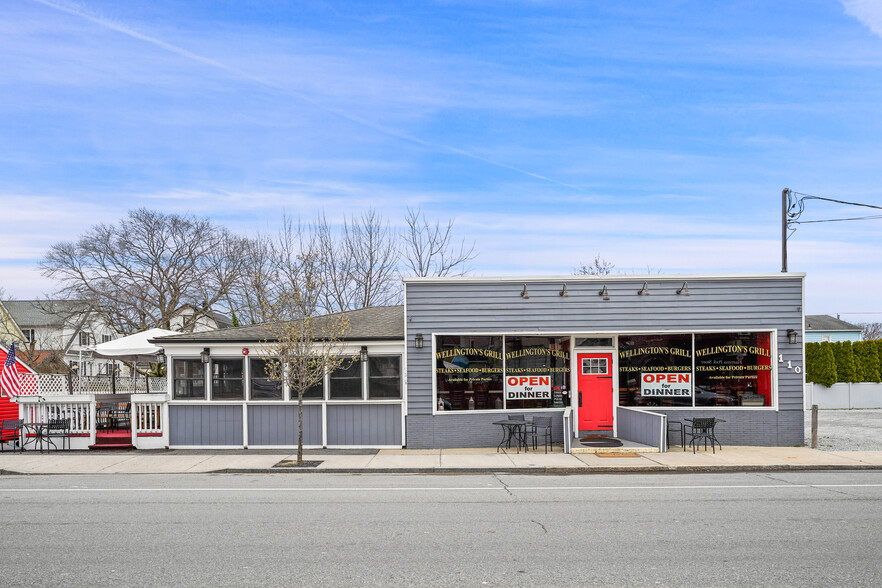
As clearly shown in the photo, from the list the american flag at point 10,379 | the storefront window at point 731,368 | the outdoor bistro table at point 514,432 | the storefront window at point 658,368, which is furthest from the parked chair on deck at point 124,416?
the storefront window at point 731,368

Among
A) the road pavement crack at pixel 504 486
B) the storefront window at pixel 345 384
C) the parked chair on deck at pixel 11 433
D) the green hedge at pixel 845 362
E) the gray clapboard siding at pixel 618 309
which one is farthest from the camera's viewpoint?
the green hedge at pixel 845 362

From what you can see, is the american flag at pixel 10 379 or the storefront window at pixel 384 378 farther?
the american flag at pixel 10 379

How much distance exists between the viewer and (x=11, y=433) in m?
16.9

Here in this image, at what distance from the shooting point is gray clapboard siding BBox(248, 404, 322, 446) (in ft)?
54.6

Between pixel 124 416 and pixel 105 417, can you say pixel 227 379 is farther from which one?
pixel 105 417

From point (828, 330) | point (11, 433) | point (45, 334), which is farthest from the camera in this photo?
point (45, 334)

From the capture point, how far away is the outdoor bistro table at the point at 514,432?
15722mm

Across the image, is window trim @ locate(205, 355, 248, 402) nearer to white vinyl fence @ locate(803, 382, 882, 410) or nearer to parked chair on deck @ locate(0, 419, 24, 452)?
parked chair on deck @ locate(0, 419, 24, 452)

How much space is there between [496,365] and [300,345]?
4.68m

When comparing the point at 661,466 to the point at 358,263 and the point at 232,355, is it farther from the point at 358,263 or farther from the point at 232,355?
the point at 358,263

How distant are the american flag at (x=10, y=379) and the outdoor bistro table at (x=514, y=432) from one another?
11.6 meters

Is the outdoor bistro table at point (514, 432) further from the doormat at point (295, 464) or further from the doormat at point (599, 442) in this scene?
the doormat at point (295, 464)

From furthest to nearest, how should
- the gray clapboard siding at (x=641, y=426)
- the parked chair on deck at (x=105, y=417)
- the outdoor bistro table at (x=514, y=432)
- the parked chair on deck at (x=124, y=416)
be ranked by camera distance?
the parked chair on deck at (x=124, y=416), the parked chair on deck at (x=105, y=417), the outdoor bistro table at (x=514, y=432), the gray clapboard siding at (x=641, y=426)

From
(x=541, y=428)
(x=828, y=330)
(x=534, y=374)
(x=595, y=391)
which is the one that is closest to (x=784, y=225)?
(x=595, y=391)
